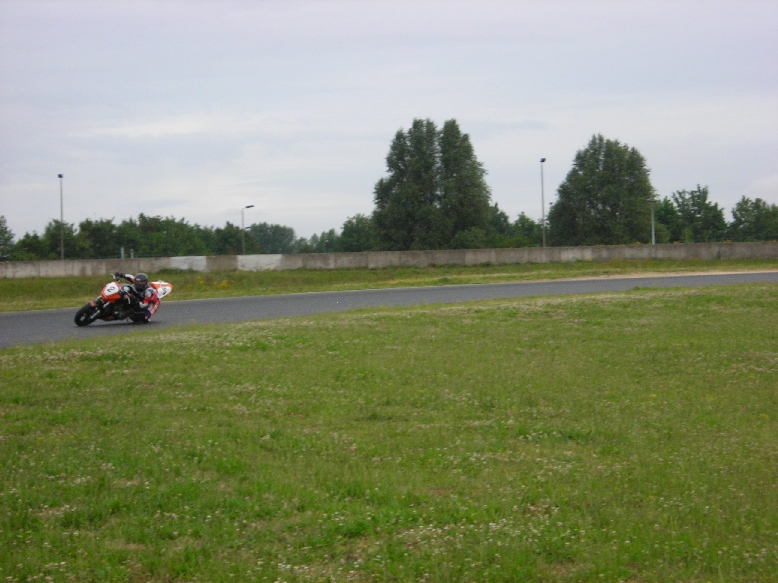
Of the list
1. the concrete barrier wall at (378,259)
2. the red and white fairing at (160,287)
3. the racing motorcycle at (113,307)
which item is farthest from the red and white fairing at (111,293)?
the concrete barrier wall at (378,259)

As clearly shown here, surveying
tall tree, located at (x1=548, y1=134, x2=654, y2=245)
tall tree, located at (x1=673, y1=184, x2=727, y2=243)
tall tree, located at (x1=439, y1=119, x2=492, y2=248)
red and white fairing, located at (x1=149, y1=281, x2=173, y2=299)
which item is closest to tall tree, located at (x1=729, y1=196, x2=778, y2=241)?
tall tree, located at (x1=673, y1=184, x2=727, y2=243)

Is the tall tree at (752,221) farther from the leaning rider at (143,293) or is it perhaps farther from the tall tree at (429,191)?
the leaning rider at (143,293)

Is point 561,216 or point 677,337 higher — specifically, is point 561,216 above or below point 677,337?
above

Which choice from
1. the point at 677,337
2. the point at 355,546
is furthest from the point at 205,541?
the point at 677,337

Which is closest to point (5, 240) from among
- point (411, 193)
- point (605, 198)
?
point (411, 193)

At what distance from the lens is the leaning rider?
20297mm

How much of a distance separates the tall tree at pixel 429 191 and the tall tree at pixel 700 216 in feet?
156

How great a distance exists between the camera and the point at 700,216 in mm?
120125

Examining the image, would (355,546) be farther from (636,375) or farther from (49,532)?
(636,375)

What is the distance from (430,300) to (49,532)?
2084 cm

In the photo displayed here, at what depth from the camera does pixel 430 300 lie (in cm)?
2573

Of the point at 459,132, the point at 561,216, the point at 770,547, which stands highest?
the point at 459,132

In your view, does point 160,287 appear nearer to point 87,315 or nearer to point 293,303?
point 87,315

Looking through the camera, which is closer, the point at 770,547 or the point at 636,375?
the point at 770,547
